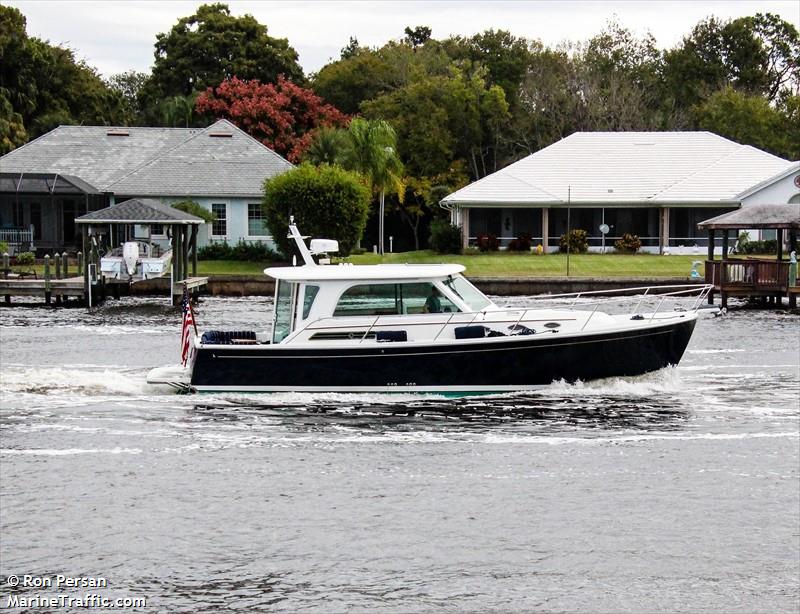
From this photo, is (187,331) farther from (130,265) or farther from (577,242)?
(577,242)

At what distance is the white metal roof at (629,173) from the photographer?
199 feet

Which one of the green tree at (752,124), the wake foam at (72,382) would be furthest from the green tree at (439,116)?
the wake foam at (72,382)

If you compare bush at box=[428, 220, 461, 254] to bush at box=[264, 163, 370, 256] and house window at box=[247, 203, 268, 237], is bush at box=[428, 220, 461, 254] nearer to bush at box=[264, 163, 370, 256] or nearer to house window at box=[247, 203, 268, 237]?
bush at box=[264, 163, 370, 256]

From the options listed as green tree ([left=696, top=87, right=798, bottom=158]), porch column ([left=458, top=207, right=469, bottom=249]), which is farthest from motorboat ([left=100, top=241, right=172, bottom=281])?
green tree ([left=696, top=87, right=798, bottom=158])

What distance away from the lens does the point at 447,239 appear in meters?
60.5

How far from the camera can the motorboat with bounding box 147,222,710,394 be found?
24.6m

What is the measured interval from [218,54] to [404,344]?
198ft

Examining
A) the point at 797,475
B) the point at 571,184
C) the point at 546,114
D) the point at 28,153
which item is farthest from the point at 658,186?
the point at 797,475

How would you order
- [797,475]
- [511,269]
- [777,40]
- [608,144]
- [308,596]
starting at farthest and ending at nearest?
1. [777,40]
2. [608,144]
3. [511,269]
4. [797,475]
5. [308,596]

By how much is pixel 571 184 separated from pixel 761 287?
20.5 metres

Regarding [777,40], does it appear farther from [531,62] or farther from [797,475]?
[797,475]

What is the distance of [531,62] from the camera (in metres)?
80.5

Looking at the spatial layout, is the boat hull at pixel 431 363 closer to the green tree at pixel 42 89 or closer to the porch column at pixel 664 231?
the porch column at pixel 664 231

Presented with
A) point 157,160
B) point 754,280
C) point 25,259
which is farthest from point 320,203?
point 754,280
